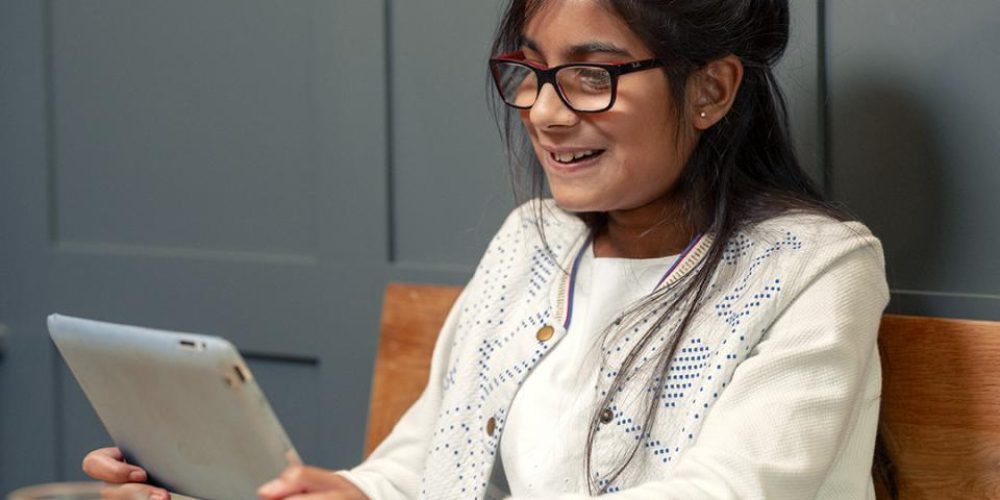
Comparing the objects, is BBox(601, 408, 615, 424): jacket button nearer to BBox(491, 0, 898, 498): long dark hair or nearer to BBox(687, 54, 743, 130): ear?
BBox(491, 0, 898, 498): long dark hair

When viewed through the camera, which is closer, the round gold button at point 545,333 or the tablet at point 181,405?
the tablet at point 181,405

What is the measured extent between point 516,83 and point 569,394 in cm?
39

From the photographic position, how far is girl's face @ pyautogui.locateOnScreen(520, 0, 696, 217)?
1525mm

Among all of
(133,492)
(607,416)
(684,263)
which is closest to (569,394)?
(607,416)

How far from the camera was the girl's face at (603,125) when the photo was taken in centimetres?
153

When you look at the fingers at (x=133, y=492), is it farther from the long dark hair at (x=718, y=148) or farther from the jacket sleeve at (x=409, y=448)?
the long dark hair at (x=718, y=148)

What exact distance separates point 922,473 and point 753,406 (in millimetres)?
334

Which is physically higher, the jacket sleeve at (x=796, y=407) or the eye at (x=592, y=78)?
the eye at (x=592, y=78)

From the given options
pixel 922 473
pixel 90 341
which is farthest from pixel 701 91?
pixel 90 341

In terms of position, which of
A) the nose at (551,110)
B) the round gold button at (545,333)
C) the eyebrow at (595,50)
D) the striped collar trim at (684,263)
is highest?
the eyebrow at (595,50)

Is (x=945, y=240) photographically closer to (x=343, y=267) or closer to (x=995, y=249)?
(x=995, y=249)

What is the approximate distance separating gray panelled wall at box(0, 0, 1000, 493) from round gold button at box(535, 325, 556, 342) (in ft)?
1.38

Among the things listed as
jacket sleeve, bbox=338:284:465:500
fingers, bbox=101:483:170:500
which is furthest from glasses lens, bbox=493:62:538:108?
fingers, bbox=101:483:170:500

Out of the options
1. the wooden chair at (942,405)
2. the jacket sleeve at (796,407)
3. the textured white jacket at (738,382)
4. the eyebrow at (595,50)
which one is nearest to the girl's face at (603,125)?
the eyebrow at (595,50)
